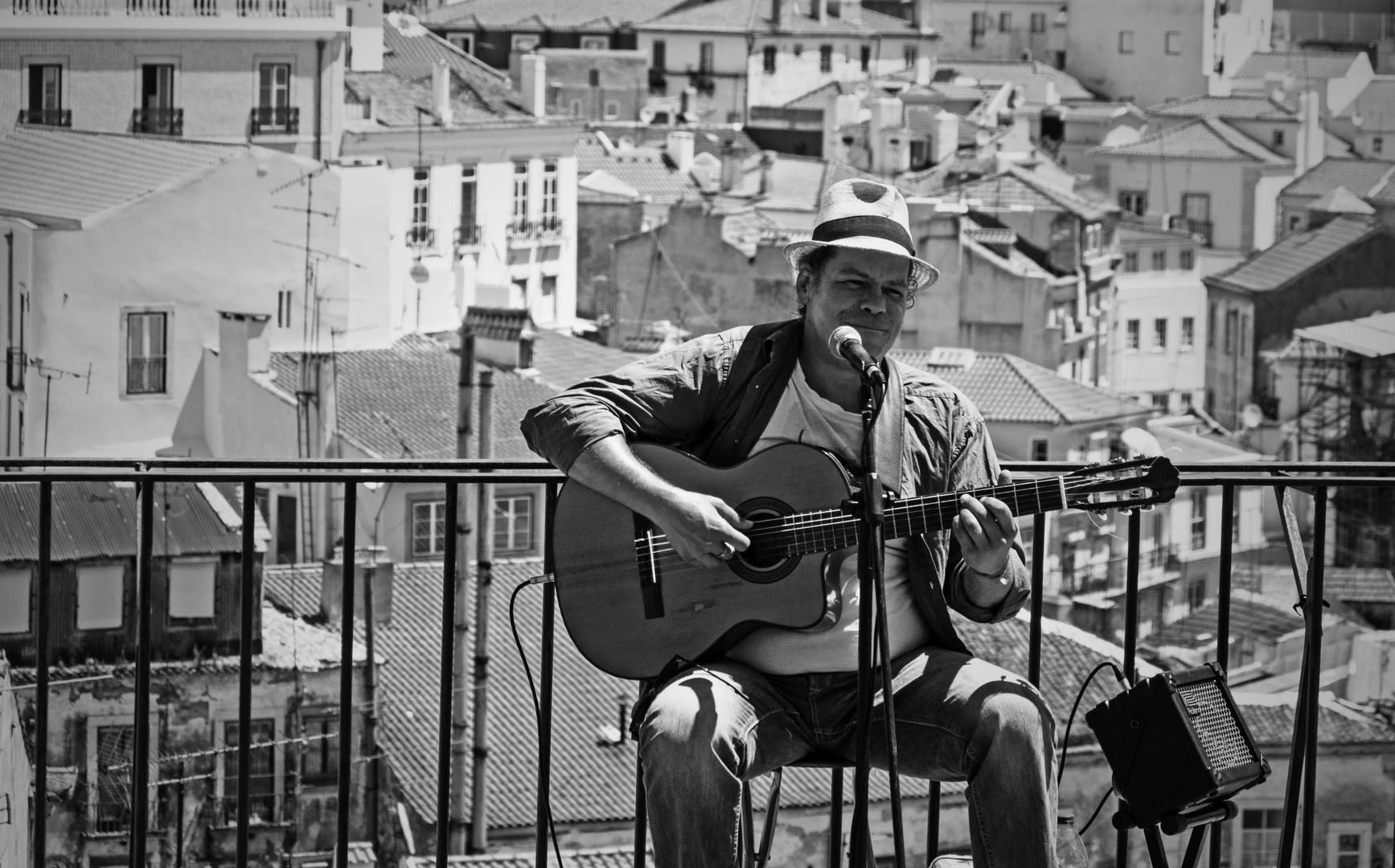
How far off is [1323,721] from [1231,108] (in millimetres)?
26930

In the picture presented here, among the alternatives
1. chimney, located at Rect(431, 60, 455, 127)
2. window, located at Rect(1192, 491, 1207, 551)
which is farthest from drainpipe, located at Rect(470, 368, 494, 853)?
window, located at Rect(1192, 491, 1207, 551)

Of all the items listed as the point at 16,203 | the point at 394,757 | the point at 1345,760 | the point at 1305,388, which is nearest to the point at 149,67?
the point at 16,203

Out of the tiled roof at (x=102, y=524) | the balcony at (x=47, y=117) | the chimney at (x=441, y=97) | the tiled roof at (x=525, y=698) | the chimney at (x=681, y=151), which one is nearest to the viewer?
the tiled roof at (x=102, y=524)

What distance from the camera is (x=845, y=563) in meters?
2.86

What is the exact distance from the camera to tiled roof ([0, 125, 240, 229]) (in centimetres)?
1961

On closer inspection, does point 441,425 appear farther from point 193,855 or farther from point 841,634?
point 841,634

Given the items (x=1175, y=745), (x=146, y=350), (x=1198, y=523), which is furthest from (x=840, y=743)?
(x=1198, y=523)

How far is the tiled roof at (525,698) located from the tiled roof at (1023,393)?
18.8 feet

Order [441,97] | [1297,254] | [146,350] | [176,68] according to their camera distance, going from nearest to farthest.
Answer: [176,68] < [146,350] < [441,97] < [1297,254]

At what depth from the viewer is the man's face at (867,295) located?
2928mm

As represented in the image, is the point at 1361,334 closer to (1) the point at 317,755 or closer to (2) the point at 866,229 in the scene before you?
(1) the point at 317,755

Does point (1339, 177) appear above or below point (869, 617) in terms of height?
below

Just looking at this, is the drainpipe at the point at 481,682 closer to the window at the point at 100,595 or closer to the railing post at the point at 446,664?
the window at the point at 100,595

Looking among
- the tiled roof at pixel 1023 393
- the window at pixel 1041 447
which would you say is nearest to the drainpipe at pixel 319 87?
the tiled roof at pixel 1023 393
